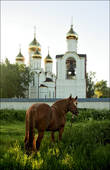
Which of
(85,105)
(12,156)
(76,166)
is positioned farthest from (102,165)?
(85,105)

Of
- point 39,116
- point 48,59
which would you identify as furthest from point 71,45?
point 39,116

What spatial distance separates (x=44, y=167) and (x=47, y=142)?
1.49 metres

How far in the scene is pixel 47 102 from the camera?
15.5 metres

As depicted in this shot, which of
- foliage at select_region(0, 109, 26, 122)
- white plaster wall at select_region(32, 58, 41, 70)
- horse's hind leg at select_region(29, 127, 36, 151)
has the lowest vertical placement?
foliage at select_region(0, 109, 26, 122)

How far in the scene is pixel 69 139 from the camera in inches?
207

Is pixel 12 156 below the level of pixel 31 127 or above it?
below

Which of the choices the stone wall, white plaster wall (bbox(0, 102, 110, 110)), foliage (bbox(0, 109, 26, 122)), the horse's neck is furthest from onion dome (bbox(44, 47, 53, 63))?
the horse's neck

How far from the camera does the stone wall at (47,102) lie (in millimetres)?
14883

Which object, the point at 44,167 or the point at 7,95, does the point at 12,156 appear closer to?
the point at 44,167

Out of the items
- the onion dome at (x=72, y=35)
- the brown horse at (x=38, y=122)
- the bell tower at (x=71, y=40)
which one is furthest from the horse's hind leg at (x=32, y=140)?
the onion dome at (x=72, y=35)

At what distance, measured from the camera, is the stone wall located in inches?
586

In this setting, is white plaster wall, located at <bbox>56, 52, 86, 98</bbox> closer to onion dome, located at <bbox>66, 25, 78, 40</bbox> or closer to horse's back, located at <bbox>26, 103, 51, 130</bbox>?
onion dome, located at <bbox>66, 25, 78, 40</bbox>

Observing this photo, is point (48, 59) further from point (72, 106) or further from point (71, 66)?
point (72, 106)

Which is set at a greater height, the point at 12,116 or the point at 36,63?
the point at 36,63
